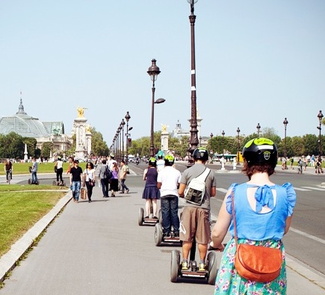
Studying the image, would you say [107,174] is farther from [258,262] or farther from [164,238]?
[258,262]

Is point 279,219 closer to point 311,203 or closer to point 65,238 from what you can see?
point 65,238

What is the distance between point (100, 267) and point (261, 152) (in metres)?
5.68

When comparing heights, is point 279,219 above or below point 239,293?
above

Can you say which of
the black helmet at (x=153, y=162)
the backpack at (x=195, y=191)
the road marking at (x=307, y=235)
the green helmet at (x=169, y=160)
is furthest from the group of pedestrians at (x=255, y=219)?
the black helmet at (x=153, y=162)

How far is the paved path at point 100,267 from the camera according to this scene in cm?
789

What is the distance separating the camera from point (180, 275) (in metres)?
8.27

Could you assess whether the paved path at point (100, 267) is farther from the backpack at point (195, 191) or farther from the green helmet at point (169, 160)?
the green helmet at point (169, 160)

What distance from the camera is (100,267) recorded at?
939cm

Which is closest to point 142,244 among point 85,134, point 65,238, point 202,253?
point 65,238

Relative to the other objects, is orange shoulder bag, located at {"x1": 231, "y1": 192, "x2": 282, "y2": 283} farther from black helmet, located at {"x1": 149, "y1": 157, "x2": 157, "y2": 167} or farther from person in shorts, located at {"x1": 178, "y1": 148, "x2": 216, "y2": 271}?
black helmet, located at {"x1": 149, "y1": 157, "x2": 157, "y2": 167}

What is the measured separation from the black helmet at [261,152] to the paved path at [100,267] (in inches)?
151

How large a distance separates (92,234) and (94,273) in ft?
15.9

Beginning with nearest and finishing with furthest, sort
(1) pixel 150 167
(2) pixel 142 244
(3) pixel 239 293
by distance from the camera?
(3) pixel 239 293 < (2) pixel 142 244 < (1) pixel 150 167

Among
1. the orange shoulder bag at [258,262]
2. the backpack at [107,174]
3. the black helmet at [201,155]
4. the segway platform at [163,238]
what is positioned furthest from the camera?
the backpack at [107,174]
